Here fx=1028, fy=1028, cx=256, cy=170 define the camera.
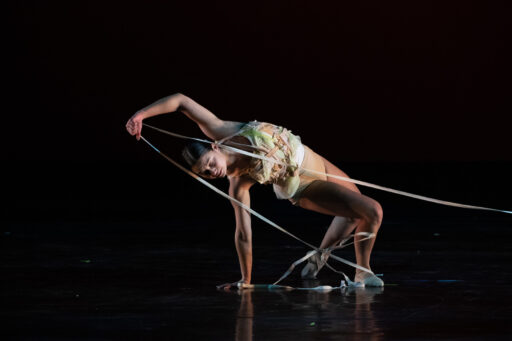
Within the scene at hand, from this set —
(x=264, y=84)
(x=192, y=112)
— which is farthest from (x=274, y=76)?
(x=192, y=112)

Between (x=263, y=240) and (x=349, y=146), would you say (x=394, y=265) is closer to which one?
(x=263, y=240)

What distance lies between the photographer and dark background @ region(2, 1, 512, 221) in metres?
11.2

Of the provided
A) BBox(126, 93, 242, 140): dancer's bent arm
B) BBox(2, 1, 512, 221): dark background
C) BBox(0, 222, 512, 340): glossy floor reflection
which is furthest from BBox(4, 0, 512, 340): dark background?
BBox(126, 93, 242, 140): dancer's bent arm

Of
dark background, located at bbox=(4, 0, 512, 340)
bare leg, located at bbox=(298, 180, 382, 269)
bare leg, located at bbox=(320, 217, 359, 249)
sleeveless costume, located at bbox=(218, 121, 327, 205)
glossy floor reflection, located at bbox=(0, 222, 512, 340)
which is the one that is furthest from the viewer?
dark background, located at bbox=(4, 0, 512, 340)

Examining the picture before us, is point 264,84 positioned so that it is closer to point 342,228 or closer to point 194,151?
point 342,228

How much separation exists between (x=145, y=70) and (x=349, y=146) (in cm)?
247

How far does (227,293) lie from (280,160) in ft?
1.77

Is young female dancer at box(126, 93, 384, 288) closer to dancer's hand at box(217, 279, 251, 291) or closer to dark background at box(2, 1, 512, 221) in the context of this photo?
dancer's hand at box(217, 279, 251, 291)

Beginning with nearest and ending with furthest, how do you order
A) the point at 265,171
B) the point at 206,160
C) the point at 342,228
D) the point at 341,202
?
the point at 206,160, the point at 265,171, the point at 341,202, the point at 342,228

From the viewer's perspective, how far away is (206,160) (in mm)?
3680

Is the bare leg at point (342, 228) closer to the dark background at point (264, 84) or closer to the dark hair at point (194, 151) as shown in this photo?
the dark hair at point (194, 151)

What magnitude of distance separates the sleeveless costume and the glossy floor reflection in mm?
422

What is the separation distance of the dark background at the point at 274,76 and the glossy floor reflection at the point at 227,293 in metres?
5.46

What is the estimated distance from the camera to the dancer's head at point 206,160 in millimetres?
3684
